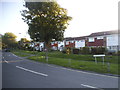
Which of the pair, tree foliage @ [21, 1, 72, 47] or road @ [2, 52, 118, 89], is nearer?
road @ [2, 52, 118, 89]

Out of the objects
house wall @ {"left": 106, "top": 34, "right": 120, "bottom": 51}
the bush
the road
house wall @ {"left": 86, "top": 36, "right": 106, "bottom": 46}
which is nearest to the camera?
the road

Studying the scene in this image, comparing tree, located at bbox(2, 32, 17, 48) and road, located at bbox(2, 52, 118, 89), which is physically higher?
tree, located at bbox(2, 32, 17, 48)

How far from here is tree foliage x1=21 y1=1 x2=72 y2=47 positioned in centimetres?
2048

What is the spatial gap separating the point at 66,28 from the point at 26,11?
23.5ft

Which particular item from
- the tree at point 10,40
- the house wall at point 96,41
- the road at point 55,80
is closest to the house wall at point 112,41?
the house wall at point 96,41

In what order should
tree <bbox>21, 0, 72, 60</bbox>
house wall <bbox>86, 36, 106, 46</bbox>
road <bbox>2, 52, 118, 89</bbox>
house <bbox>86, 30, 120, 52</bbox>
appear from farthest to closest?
house wall <bbox>86, 36, 106, 46</bbox> → house <bbox>86, 30, 120, 52</bbox> → tree <bbox>21, 0, 72, 60</bbox> → road <bbox>2, 52, 118, 89</bbox>

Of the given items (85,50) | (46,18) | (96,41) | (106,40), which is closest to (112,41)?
(106,40)

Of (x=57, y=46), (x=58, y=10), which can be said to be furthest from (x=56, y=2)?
(x=57, y=46)

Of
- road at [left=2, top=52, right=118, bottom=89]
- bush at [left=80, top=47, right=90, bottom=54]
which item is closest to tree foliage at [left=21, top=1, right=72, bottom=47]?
bush at [left=80, top=47, right=90, bottom=54]

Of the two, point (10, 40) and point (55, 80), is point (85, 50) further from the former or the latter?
point (10, 40)

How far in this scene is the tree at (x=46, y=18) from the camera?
2048cm

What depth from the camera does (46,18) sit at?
2059cm

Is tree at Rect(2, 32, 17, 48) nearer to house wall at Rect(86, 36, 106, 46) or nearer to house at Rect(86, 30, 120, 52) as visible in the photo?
house wall at Rect(86, 36, 106, 46)

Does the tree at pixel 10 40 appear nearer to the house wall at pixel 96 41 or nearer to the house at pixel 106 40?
the house wall at pixel 96 41
